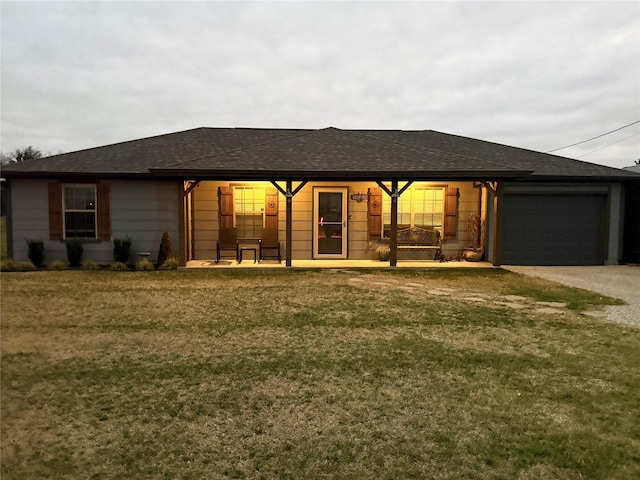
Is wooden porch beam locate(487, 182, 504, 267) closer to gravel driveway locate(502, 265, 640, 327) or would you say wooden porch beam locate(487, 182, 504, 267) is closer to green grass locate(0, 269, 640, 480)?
gravel driveway locate(502, 265, 640, 327)

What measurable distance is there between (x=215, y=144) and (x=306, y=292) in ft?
23.9

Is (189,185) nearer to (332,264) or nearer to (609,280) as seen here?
(332,264)

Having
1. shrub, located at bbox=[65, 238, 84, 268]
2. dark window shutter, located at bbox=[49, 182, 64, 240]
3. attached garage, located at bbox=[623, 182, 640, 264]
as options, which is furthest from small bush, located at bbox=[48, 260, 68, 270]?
attached garage, located at bbox=[623, 182, 640, 264]

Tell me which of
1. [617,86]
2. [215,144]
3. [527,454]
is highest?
[617,86]

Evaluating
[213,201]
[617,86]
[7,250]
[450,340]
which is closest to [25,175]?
[7,250]

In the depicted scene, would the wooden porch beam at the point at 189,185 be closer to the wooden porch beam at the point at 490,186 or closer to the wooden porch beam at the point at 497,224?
the wooden porch beam at the point at 490,186

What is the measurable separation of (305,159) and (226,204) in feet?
8.39

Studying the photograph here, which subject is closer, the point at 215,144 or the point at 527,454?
the point at 527,454

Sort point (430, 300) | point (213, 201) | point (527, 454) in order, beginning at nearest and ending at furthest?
1. point (527, 454)
2. point (430, 300)
3. point (213, 201)

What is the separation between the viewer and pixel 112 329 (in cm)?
489

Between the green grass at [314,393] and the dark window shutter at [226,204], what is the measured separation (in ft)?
18.8

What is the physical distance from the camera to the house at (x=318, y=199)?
33.9ft

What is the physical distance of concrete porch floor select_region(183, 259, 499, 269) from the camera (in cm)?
1055

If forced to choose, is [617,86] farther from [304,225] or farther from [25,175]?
[25,175]
